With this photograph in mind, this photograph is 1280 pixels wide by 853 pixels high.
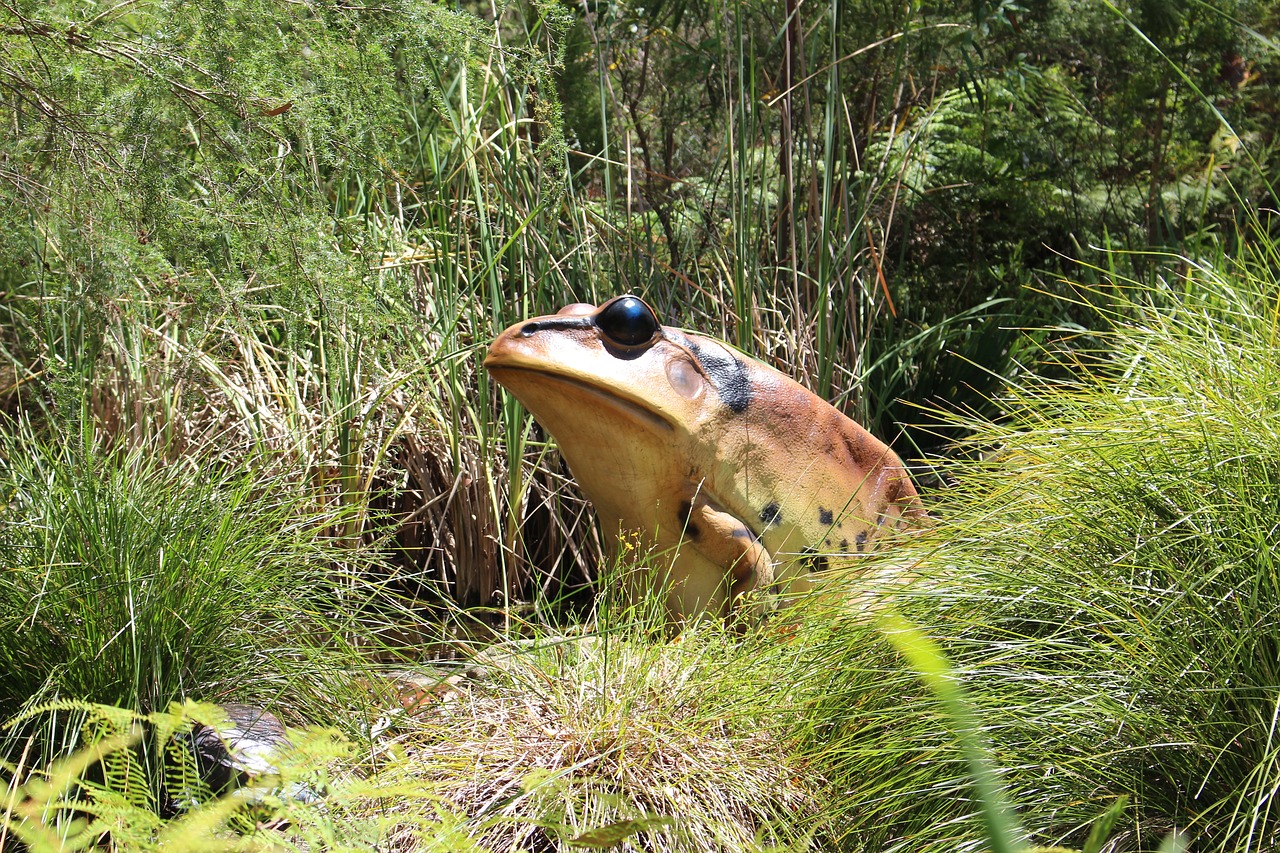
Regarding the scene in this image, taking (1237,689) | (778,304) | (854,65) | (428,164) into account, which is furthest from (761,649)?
(854,65)

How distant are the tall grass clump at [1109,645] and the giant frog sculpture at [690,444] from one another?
57 cm

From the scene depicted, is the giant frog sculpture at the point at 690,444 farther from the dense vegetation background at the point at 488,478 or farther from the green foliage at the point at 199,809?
the green foliage at the point at 199,809

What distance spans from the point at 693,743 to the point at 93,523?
1.39 m

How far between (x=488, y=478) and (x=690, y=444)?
1092 millimetres

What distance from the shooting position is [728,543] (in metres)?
2.95

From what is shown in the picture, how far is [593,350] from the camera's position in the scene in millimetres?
2857

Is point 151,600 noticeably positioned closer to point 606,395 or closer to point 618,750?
point 618,750

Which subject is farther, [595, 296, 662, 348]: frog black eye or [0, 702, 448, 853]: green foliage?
[595, 296, 662, 348]: frog black eye

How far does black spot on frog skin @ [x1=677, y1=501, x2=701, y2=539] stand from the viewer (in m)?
2.96

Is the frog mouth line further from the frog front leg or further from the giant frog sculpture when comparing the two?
the frog front leg

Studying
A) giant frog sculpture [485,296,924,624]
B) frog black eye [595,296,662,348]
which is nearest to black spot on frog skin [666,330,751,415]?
giant frog sculpture [485,296,924,624]

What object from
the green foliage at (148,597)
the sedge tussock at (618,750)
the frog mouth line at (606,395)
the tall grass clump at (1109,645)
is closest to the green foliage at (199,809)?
the sedge tussock at (618,750)

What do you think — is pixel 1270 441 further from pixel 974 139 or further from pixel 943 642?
pixel 974 139

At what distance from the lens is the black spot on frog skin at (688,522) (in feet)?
9.72
